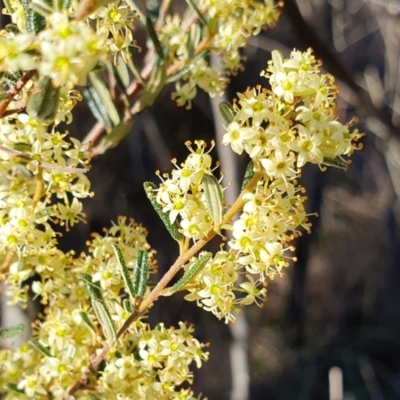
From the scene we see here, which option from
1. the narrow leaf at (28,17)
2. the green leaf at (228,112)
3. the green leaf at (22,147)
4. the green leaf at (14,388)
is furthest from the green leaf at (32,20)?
the green leaf at (14,388)

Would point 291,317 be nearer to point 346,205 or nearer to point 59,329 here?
point 346,205

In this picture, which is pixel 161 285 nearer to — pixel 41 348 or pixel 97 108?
pixel 41 348

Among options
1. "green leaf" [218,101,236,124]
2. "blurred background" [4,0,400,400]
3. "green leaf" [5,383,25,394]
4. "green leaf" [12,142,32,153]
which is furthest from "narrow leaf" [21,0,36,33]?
"blurred background" [4,0,400,400]

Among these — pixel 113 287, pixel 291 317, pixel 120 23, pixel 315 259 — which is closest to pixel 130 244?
pixel 113 287

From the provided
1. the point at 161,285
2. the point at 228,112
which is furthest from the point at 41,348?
the point at 228,112

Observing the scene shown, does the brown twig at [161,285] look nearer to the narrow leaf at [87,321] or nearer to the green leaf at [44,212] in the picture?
the narrow leaf at [87,321]

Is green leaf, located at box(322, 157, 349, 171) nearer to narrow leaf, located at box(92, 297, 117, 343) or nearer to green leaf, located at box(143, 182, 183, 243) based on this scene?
green leaf, located at box(143, 182, 183, 243)
